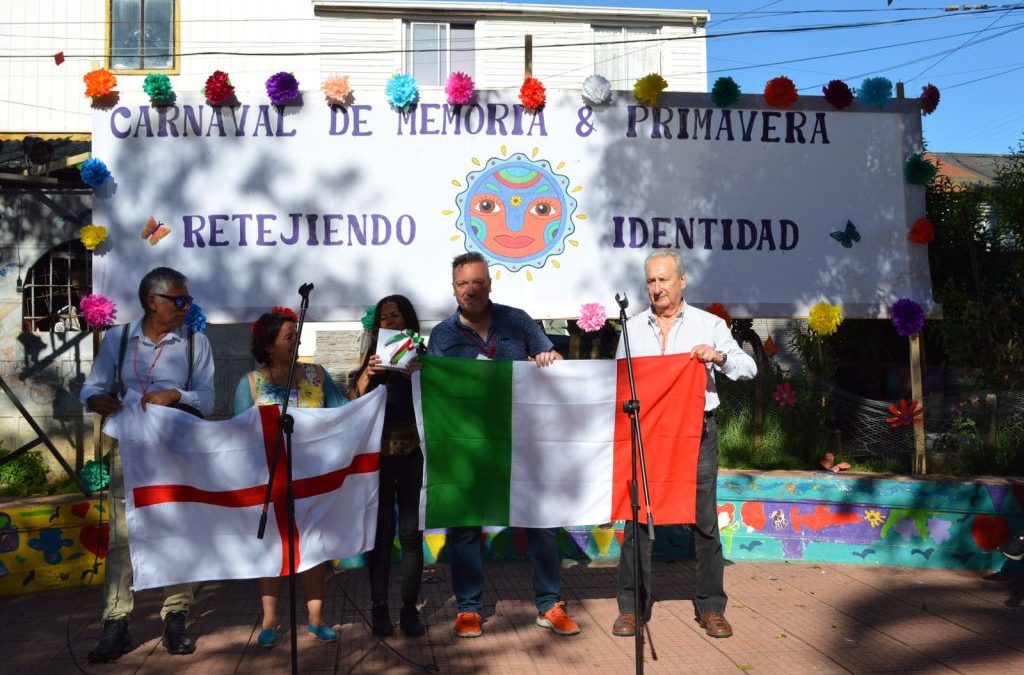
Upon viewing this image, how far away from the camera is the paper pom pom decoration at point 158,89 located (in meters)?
7.01

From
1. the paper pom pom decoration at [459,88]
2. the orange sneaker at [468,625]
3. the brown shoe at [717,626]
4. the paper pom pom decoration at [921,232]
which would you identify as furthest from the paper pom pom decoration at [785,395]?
the orange sneaker at [468,625]

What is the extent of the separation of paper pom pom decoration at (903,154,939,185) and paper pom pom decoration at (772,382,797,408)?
6.51 feet

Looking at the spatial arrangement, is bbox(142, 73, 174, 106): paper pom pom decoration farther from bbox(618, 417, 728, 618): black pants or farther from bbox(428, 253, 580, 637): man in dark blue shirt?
bbox(618, 417, 728, 618): black pants

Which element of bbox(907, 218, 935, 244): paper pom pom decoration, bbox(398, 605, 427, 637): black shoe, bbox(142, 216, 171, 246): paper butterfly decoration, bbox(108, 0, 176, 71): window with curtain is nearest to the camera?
bbox(398, 605, 427, 637): black shoe

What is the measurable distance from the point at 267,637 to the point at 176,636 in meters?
0.46

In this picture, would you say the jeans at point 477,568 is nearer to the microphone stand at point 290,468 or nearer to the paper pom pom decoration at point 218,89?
the microphone stand at point 290,468

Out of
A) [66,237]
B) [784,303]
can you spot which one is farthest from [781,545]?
[66,237]

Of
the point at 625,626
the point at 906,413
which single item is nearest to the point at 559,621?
the point at 625,626

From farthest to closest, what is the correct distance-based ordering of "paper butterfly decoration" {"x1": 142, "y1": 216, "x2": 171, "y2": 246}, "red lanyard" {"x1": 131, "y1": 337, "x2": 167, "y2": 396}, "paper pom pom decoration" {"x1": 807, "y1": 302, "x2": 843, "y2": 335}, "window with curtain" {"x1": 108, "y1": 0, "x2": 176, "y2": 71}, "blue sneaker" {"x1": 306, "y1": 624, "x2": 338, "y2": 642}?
"window with curtain" {"x1": 108, "y1": 0, "x2": 176, "y2": 71} < "paper pom pom decoration" {"x1": 807, "y1": 302, "x2": 843, "y2": 335} < "paper butterfly decoration" {"x1": 142, "y1": 216, "x2": 171, "y2": 246} < "blue sneaker" {"x1": 306, "y1": 624, "x2": 338, "y2": 642} < "red lanyard" {"x1": 131, "y1": 337, "x2": 167, "y2": 396}

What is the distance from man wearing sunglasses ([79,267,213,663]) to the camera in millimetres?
4969

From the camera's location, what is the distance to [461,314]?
5434 mm

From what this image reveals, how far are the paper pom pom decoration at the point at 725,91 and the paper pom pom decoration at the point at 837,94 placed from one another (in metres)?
0.76

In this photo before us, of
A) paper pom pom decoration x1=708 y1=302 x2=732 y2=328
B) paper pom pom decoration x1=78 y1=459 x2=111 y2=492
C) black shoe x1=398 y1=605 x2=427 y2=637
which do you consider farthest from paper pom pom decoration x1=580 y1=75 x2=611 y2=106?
paper pom pom decoration x1=78 y1=459 x2=111 y2=492

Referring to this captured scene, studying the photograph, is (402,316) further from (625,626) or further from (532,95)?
(532,95)
